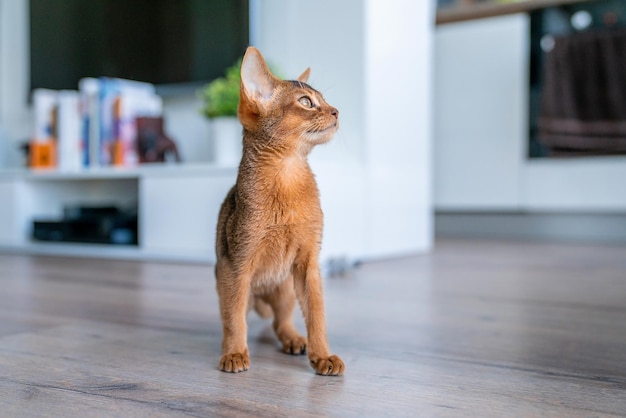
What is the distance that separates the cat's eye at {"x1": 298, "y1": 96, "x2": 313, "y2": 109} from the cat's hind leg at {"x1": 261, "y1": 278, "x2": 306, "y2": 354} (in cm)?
29

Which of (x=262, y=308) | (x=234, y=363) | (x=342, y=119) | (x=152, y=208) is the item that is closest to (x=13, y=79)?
(x=152, y=208)

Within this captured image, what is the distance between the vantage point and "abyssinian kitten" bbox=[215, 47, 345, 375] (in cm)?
86

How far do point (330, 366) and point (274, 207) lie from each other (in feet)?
0.77

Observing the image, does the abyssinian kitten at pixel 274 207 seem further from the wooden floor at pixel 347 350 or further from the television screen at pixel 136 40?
the television screen at pixel 136 40

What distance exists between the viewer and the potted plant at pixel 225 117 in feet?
7.49

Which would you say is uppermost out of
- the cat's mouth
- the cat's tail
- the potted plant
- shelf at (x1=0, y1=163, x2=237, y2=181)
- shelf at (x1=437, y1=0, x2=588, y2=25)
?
shelf at (x1=437, y1=0, x2=588, y2=25)

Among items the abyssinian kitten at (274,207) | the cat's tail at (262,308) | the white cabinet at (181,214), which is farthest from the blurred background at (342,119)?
the abyssinian kitten at (274,207)

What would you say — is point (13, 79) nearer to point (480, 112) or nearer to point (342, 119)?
point (342, 119)

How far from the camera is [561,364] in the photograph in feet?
3.04

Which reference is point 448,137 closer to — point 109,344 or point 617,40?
point 617,40

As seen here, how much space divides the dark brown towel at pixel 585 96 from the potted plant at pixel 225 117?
1821 millimetres

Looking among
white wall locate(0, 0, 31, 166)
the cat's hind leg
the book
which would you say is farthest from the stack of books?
the cat's hind leg

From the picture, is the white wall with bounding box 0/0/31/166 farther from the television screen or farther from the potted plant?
the potted plant

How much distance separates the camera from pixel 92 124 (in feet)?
9.11
